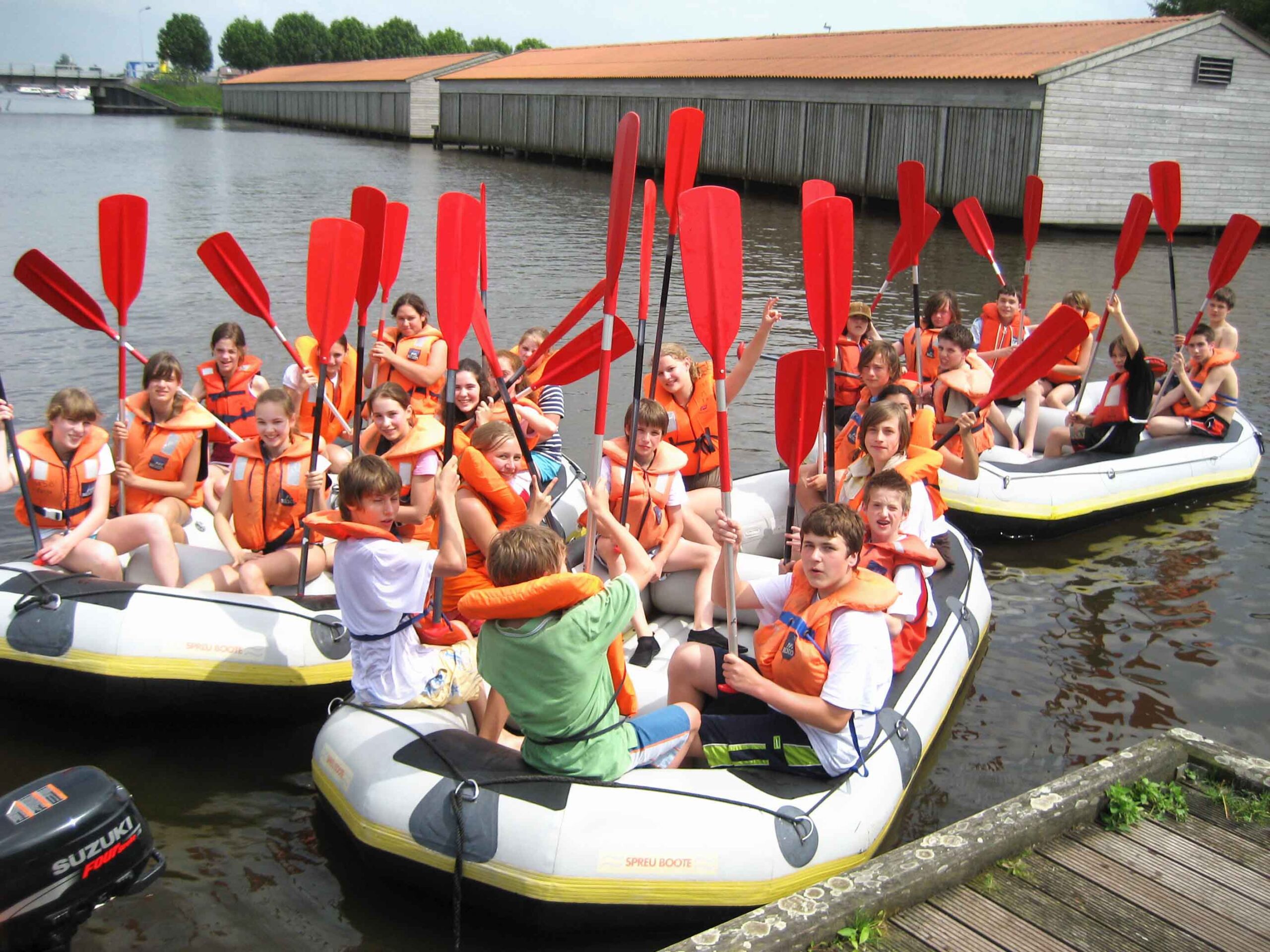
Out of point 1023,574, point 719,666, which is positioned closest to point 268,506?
point 719,666

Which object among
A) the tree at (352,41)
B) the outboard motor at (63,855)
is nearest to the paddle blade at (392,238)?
the outboard motor at (63,855)

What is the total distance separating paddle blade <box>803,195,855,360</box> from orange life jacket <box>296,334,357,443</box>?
305 cm

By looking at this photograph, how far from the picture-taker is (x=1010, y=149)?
65.5 ft

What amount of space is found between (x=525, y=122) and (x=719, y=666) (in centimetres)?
3556

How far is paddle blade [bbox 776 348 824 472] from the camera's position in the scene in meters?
4.48

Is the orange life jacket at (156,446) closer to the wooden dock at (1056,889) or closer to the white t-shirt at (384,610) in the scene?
the white t-shirt at (384,610)

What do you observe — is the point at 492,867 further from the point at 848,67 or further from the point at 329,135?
the point at 329,135

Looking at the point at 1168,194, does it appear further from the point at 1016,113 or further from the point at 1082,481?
the point at 1016,113

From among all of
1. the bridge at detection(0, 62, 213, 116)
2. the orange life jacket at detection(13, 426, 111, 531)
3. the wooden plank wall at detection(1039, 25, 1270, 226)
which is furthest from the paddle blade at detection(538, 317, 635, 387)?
the bridge at detection(0, 62, 213, 116)

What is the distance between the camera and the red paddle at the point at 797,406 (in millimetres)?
4484

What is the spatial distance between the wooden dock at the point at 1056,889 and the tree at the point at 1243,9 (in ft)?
95.4

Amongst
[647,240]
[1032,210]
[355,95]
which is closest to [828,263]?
[647,240]

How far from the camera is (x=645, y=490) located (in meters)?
4.96

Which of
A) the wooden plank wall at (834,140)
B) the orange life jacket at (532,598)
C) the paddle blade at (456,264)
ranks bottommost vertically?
the orange life jacket at (532,598)
